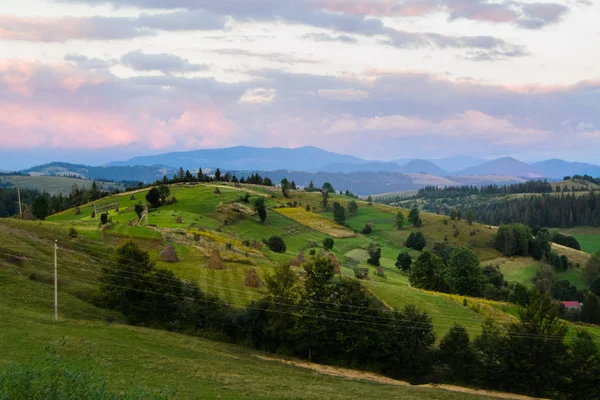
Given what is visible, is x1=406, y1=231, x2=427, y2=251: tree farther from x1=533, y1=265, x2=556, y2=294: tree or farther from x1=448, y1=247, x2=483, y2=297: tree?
x1=448, y1=247, x2=483, y2=297: tree

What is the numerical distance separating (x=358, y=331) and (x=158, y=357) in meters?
22.7

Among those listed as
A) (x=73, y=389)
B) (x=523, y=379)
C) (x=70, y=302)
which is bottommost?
(x=523, y=379)

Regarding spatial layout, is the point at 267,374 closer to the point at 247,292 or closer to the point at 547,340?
the point at 247,292

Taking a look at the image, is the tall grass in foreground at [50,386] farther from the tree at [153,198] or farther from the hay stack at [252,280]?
the tree at [153,198]

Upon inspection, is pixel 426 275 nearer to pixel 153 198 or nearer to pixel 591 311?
pixel 591 311

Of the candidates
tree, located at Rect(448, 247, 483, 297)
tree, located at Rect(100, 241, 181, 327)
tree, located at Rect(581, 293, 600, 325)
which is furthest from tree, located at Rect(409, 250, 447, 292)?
tree, located at Rect(100, 241, 181, 327)

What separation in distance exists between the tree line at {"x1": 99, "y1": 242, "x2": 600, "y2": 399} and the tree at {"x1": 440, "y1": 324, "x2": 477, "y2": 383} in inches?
3.9

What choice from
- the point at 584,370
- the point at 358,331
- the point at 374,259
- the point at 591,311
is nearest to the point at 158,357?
the point at 358,331

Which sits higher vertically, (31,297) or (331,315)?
(31,297)

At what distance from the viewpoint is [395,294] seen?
73.9 meters

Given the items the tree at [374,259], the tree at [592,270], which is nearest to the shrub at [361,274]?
the tree at [374,259]

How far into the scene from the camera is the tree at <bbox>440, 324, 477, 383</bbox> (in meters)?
49.8

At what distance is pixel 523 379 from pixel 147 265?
41498mm

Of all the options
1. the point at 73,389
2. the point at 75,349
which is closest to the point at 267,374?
the point at 75,349
